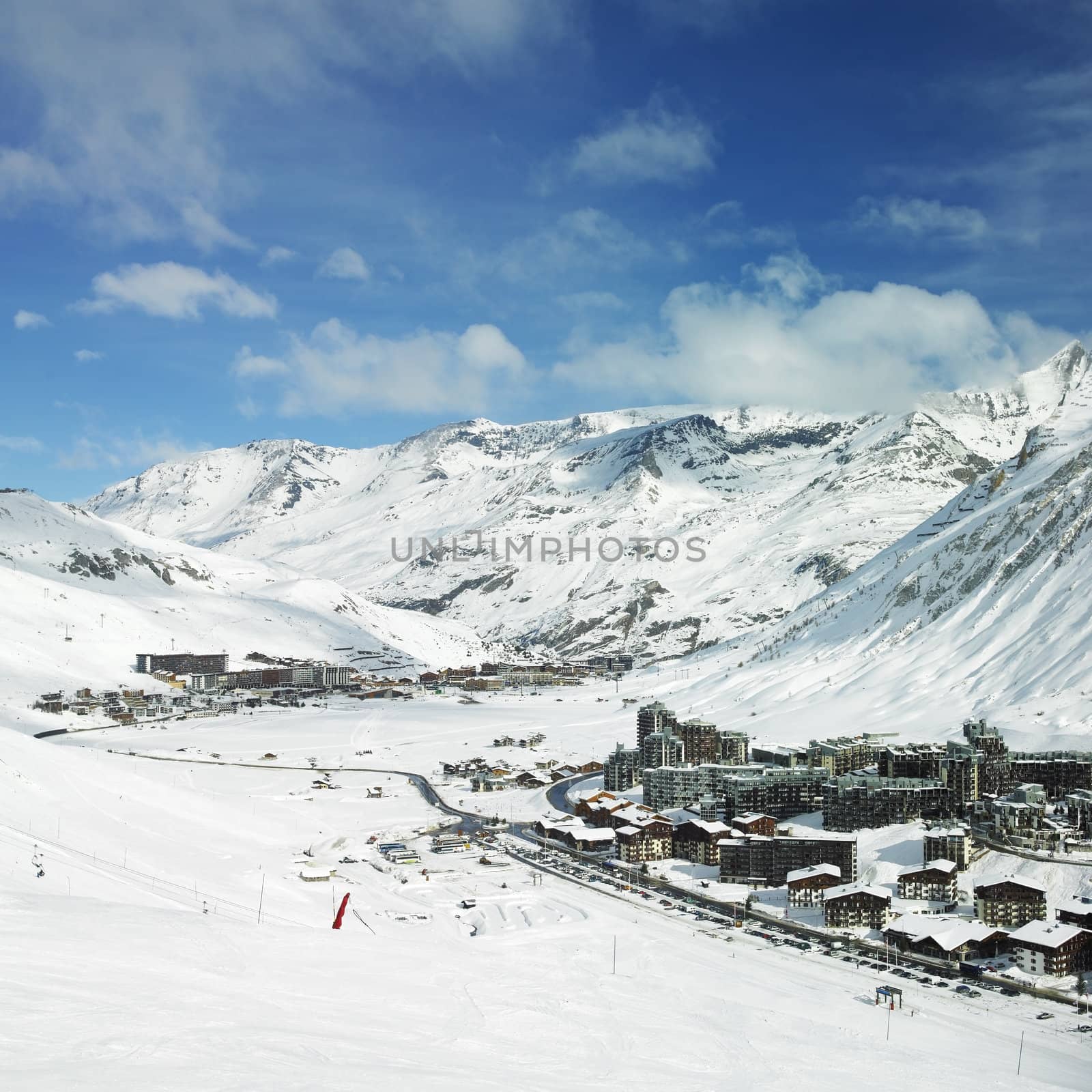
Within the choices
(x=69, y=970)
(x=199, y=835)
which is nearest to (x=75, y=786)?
(x=199, y=835)

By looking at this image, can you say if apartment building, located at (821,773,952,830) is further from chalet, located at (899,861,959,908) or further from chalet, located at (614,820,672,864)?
chalet, located at (899,861,959,908)

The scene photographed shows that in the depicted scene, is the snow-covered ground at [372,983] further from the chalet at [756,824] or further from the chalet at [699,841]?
the chalet at [756,824]

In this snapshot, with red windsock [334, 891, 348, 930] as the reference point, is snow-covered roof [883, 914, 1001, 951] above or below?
below

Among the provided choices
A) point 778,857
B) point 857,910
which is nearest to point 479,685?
point 778,857

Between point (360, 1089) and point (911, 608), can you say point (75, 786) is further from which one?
point (911, 608)

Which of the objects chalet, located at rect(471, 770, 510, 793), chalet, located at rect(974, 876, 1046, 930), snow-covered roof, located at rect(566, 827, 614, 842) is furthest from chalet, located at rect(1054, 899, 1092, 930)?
chalet, located at rect(471, 770, 510, 793)

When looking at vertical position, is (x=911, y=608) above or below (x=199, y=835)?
above

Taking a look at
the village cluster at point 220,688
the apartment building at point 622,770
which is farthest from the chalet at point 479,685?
the apartment building at point 622,770
